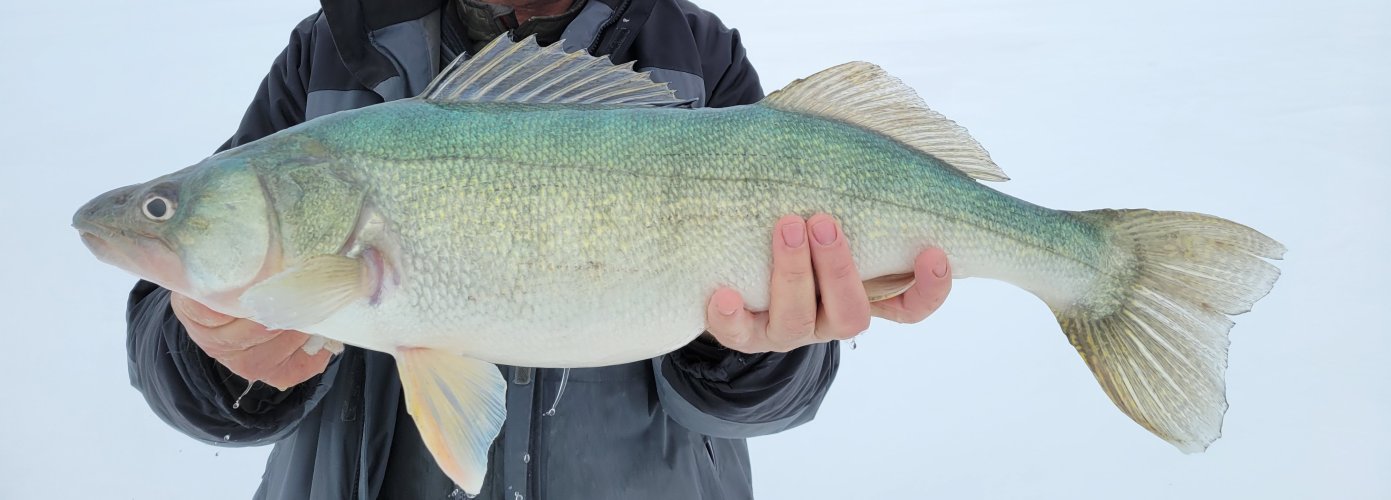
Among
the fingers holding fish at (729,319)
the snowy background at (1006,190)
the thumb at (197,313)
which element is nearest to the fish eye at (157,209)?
the thumb at (197,313)

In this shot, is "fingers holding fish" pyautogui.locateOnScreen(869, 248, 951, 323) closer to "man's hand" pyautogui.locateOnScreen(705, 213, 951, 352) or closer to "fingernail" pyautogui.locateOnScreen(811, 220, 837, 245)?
"man's hand" pyautogui.locateOnScreen(705, 213, 951, 352)

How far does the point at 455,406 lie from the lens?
1.13 metres

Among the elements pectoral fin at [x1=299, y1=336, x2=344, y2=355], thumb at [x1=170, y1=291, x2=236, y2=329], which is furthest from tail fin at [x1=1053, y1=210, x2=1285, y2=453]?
thumb at [x1=170, y1=291, x2=236, y2=329]

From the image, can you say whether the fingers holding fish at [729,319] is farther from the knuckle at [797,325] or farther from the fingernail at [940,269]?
the fingernail at [940,269]

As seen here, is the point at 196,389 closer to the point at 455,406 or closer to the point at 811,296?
the point at 455,406

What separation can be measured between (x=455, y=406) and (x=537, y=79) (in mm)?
464

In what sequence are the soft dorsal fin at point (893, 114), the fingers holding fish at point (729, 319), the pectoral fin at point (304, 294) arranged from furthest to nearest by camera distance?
the soft dorsal fin at point (893, 114) → the fingers holding fish at point (729, 319) → the pectoral fin at point (304, 294)

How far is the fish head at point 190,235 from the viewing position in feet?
3.51

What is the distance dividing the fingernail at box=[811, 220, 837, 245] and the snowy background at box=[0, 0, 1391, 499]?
162cm

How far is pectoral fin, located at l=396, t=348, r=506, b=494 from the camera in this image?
1111mm

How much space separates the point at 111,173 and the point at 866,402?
10.9 ft

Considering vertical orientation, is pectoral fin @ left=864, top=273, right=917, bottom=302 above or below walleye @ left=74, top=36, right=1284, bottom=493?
below

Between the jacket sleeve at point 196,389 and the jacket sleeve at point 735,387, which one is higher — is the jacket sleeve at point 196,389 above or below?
above

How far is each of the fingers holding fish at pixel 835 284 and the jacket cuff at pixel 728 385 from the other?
168 mm
